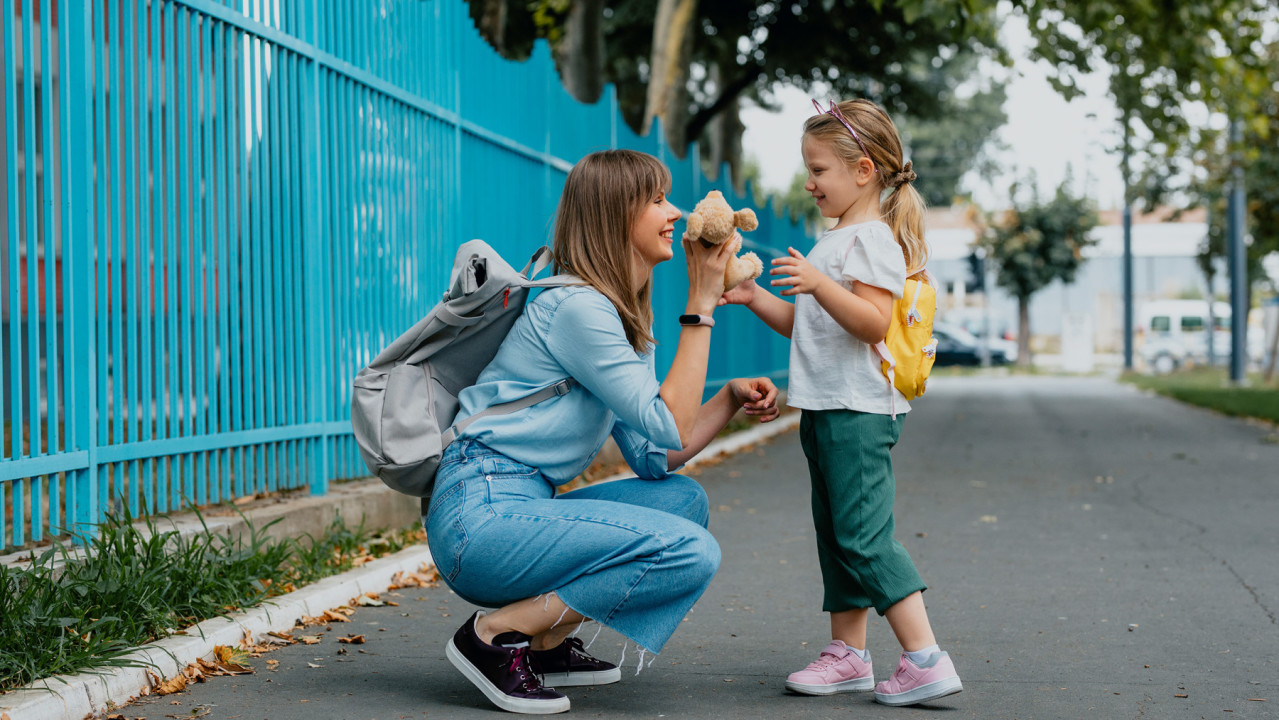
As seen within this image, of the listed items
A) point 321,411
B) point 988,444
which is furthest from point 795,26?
point 321,411

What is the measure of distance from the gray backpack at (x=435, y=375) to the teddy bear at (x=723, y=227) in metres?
0.34

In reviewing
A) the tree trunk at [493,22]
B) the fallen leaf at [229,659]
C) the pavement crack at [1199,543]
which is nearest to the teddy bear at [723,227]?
the fallen leaf at [229,659]

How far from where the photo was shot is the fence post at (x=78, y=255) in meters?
4.35

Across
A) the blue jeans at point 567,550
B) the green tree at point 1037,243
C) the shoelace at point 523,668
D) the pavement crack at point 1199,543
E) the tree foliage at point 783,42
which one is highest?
the tree foliage at point 783,42

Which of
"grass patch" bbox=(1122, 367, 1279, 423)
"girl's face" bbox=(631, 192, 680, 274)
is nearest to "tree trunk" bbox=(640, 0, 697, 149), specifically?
"grass patch" bbox=(1122, 367, 1279, 423)

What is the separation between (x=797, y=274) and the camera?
3.30m

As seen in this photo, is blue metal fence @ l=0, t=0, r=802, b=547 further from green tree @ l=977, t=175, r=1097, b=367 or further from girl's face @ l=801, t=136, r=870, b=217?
green tree @ l=977, t=175, r=1097, b=367

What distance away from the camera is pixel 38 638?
343cm

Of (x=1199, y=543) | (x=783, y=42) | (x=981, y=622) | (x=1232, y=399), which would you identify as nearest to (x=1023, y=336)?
(x=1232, y=399)

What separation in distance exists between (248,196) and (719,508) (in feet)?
11.6

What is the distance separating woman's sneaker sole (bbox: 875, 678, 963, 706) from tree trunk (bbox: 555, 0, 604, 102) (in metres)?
9.86

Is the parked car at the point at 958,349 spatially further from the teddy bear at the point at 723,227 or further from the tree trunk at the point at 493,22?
the teddy bear at the point at 723,227

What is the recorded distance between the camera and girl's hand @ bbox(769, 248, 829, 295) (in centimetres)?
328

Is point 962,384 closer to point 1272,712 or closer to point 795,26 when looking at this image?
point 795,26
